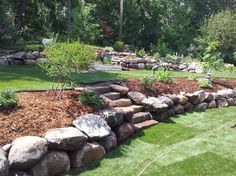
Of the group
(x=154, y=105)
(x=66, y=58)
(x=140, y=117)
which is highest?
(x=66, y=58)

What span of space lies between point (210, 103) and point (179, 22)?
14782mm

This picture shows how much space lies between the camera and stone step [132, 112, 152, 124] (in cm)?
792

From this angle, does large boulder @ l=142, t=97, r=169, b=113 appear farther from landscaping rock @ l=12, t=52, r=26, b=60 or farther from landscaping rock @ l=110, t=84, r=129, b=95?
landscaping rock @ l=12, t=52, r=26, b=60

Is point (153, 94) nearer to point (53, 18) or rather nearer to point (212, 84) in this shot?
point (212, 84)

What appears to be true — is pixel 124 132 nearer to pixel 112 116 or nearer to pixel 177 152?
pixel 112 116

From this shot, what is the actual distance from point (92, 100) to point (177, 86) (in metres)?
3.77

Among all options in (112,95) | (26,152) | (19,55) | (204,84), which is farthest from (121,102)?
(19,55)

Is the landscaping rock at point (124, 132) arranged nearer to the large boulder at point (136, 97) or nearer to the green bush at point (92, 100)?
the green bush at point (92, 100)

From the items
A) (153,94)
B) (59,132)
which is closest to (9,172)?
(59,132)

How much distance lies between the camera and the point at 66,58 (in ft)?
22.2

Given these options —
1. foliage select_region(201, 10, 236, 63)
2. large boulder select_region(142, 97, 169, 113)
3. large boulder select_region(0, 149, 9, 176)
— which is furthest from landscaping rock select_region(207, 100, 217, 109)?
foliage select_region(201, 10, 236, 63)

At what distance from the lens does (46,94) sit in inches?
285

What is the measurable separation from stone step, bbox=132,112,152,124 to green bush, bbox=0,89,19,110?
8.80ft

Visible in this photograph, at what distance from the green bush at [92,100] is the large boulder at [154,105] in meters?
1.50
